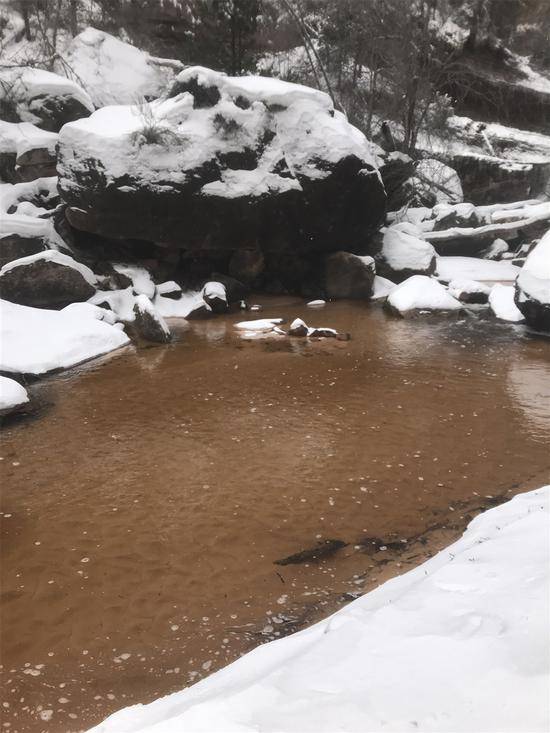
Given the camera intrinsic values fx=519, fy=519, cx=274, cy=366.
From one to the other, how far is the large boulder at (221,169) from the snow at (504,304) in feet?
12.2

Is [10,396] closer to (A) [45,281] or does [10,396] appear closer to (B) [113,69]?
(A) [45,281]

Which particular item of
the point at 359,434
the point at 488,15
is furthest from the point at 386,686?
the point at 488,15

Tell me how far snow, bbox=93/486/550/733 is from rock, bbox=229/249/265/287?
35.6 feet

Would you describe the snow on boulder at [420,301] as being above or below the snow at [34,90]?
below

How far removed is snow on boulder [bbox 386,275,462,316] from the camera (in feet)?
37.1

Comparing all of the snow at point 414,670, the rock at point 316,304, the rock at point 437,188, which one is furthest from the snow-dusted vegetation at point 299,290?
the rock at point 316,304

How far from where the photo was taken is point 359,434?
232 inches

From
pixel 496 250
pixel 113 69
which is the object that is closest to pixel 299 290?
pixel 496 250

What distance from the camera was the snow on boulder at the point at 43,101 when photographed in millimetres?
14055

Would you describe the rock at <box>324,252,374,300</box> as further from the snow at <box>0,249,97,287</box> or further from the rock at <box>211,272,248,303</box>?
the snow at <box>0,249,97,287</box>

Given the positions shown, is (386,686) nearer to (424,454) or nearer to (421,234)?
(424,454)

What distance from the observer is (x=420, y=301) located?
11.4 metres

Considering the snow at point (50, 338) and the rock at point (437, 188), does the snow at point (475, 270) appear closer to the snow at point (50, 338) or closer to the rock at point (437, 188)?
the rock at point (437, 188)

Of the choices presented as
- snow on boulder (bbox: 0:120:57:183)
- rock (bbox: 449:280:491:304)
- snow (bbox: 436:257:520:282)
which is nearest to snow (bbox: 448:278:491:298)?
rock (bbox: 449:280:491:304)
